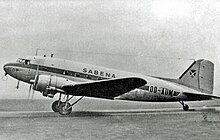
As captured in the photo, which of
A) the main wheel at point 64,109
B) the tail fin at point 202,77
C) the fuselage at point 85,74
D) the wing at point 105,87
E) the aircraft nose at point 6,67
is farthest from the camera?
the tail fin at point 202,77

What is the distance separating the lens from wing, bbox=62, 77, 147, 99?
368 inches

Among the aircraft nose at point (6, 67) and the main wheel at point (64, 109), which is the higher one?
the aircraft nose at point (6, 67)

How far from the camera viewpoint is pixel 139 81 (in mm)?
9156

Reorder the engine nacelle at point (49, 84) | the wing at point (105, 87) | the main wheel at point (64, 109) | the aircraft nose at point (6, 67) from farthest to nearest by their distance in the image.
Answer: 1. the aircraft nose at point (6, 67)
2. the main wheel at point (64, 109)
3. the engine nacelle at point (49, 84)
4. the wing at point (105, 87)

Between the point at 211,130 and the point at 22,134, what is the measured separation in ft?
15.5

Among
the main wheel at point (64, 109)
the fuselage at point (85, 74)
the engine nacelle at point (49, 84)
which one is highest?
the fuselage at point (85, 74)

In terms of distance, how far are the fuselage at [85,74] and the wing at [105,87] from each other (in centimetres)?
74

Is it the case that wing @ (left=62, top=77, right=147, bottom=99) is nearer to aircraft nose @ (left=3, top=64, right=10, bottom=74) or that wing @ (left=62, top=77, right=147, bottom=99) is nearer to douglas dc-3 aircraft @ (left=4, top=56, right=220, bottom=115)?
douglas dc-3 aircraft @ (left=4, top=56, right=220, bottom=115)

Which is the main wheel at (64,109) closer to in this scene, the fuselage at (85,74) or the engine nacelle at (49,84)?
the engine nacelle at (49,84)

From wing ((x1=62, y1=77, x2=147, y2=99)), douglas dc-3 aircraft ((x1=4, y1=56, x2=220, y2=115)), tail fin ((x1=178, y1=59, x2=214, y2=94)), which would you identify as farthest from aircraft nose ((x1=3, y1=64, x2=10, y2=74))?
tail fin ((x1=178, y1=59, x2=214, y2=94))

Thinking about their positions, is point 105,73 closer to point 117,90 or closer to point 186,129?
point 117,90

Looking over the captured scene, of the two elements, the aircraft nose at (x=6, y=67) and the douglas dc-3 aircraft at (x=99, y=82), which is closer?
the douglas dc-3 aircraft at (x=99, y=82)

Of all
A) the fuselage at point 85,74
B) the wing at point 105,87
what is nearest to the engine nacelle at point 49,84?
the wing at point 105,87

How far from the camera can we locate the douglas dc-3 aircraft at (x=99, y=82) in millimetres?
9641
